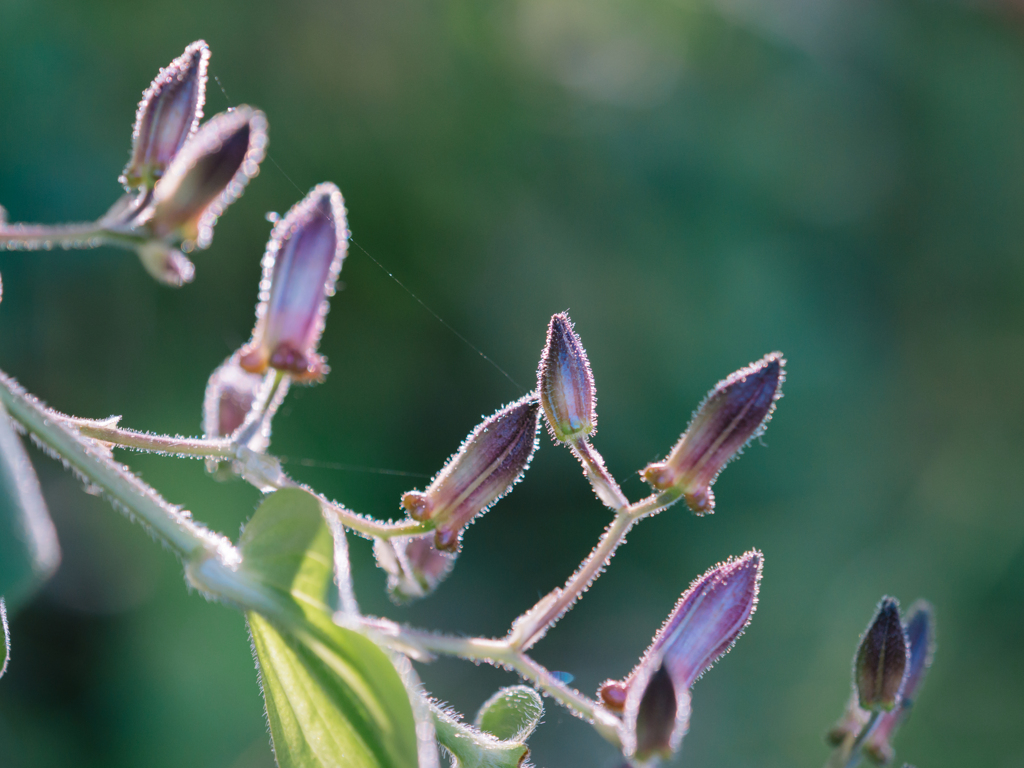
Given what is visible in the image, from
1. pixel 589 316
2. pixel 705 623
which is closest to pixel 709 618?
pixel 705 623

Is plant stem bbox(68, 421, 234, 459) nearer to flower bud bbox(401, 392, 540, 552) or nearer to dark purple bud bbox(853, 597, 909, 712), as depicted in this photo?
flower bud bbox(401, 392, 540, 552)

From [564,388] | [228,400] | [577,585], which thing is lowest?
[228,400]

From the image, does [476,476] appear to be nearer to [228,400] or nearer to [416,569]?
[416,569]

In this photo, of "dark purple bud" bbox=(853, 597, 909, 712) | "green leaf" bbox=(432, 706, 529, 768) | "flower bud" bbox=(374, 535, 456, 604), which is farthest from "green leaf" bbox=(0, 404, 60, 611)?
"dark purple bud" bbox=(853, 597, 909, 712)

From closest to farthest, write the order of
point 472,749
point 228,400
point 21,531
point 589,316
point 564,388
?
point 21,531 < point 472,749 < point 564,388 < point 228,400 < point 589,316

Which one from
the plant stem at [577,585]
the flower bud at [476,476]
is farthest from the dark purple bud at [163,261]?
the plant stem at [577,585]

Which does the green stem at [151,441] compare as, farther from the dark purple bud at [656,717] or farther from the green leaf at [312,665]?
the dark purple bud at [656,717]
